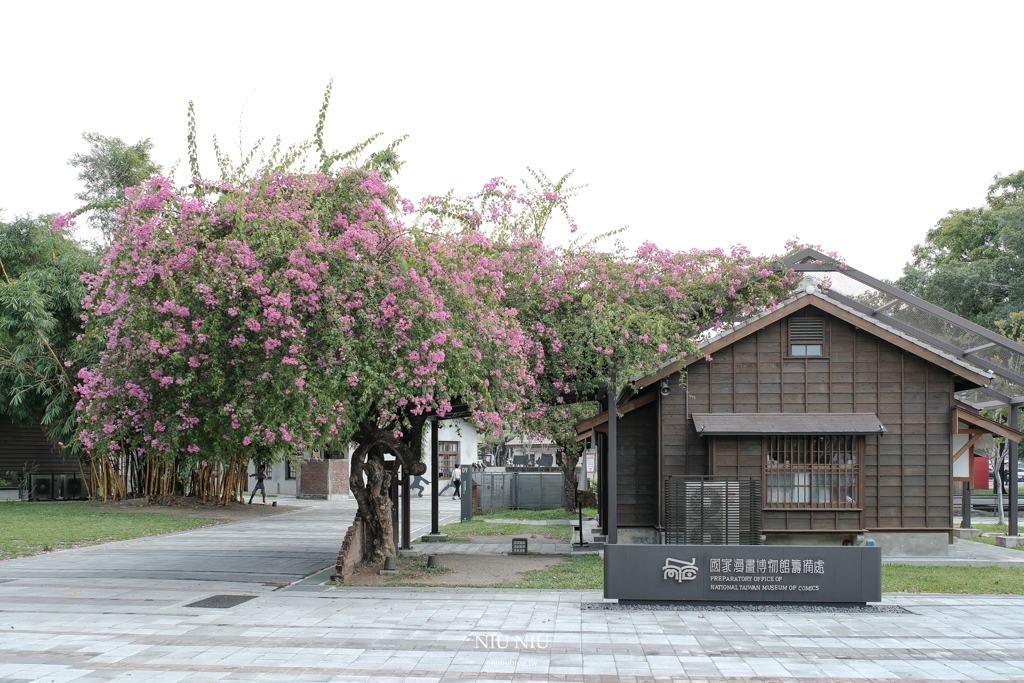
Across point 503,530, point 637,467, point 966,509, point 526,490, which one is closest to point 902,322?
point 637,467

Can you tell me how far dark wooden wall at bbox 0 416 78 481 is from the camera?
36.7 m

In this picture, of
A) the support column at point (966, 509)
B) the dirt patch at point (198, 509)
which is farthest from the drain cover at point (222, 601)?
the support column at point (966, 509)

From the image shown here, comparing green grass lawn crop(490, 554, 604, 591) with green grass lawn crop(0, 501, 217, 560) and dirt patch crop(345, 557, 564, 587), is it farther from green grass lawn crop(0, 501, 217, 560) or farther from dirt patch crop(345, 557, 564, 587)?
green grass lawn crop(0, 501, 217, 560)

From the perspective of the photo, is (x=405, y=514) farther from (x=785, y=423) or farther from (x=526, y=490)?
(x=526, y=490)

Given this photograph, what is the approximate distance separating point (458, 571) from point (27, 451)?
27.5 m

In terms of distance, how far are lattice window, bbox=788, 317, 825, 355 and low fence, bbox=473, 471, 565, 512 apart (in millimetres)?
16447

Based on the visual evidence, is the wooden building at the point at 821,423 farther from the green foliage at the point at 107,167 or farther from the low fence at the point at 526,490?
the green foliage at the point at 107,167

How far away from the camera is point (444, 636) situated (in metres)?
10.9

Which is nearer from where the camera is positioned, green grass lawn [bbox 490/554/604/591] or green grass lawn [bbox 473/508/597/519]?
→ green grass lawn [bbox 490/554/604/591]

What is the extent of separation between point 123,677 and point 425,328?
600 cm

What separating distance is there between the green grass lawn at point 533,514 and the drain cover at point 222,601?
16994 millimetres

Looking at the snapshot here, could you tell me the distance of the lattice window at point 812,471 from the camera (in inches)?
711

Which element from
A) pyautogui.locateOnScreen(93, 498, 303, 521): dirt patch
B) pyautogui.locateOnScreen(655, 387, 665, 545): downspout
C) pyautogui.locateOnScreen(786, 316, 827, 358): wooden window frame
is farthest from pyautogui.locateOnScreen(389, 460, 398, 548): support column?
pyautogui.locateOnScreen(93, 498, 303, 521): dirt patch

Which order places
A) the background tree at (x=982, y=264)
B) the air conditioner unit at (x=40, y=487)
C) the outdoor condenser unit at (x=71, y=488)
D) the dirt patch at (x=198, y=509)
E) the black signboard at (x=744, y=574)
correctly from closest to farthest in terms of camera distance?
the black signboard at (x=744, y=574)
the dirt patch at (x=198, y=509)
the air conditioner unit at (x=40, y=487)
the outdoor condenser unit at (x=71, y=488)
the background tree at (x=982, y=264)
